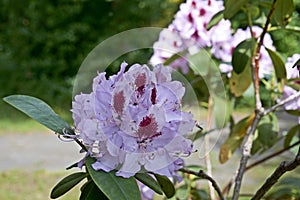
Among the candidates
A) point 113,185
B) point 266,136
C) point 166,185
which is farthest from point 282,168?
point 266,136

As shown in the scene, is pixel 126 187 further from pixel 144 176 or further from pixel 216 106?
pixel 216 106

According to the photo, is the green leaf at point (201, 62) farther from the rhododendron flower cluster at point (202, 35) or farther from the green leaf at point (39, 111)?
the green leaf at point (39, 111)

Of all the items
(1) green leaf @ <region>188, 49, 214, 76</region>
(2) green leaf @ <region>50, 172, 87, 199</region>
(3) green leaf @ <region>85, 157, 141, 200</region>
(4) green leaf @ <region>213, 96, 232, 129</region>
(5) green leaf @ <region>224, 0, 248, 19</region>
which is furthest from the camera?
(4) green leaf @ <region>213, 96, 232, 129</region>

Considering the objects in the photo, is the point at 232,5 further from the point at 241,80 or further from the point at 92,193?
the point at 92,193

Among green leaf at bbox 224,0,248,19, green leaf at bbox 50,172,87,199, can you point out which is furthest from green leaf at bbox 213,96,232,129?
green leaf at bbox 50,172,87,199

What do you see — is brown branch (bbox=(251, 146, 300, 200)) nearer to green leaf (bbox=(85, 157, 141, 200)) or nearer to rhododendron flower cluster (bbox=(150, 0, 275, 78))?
green leaf (bbox=(85, 157, 141, 200))

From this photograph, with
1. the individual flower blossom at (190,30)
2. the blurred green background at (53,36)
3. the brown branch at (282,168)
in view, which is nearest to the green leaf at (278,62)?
the individual flower blossom at (190,30)
